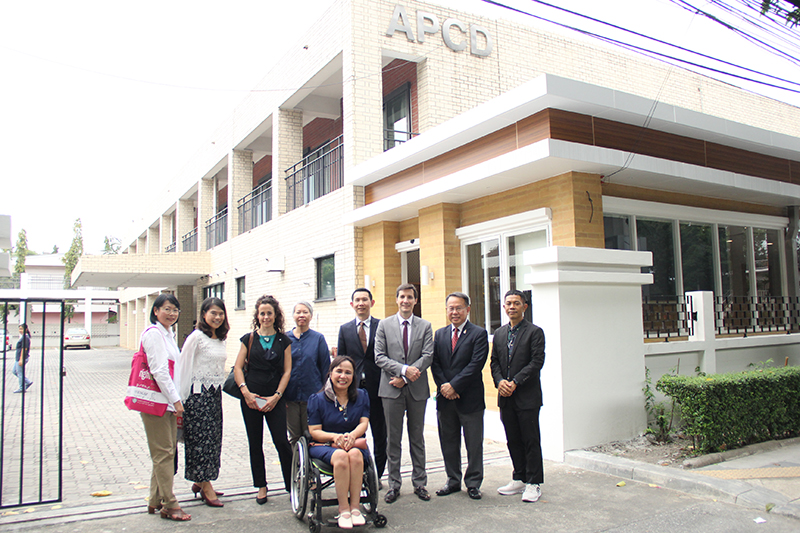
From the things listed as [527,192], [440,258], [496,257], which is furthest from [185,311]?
[527,192]

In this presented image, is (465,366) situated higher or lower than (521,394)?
higher

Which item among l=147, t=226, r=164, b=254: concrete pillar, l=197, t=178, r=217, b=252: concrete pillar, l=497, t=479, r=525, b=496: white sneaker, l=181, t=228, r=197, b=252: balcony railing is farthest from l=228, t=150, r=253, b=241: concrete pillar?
l=147, t=226, r=164, b=254: concrete pillar

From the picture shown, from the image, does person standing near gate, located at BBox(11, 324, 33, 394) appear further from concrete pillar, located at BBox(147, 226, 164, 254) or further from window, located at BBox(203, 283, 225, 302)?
concrete pillar, located at BBox(147, 226, 164, 254)

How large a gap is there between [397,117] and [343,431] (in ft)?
32.8

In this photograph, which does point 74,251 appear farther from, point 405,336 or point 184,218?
point 405,336

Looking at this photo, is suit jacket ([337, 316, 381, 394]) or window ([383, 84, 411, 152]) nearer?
suit jacket ([337, 316, 381, 394])

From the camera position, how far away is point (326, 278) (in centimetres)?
1357

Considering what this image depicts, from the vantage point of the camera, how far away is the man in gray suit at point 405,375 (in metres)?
5.61

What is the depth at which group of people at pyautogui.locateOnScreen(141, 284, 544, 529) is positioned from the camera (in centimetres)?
508

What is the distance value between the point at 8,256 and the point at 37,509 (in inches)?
368

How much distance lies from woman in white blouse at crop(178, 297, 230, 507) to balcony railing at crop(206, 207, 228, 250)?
16.1 metres

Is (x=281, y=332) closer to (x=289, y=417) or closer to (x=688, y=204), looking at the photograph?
(x=289, y=417)

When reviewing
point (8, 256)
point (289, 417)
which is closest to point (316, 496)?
point (289, 417)

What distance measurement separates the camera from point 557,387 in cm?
673
